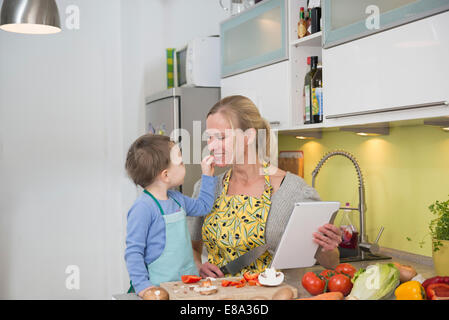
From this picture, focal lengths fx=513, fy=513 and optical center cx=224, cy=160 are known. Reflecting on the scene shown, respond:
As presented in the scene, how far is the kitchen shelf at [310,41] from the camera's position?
2.11m

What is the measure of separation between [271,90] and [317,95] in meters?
0.29

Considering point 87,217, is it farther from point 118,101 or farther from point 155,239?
point 155,239

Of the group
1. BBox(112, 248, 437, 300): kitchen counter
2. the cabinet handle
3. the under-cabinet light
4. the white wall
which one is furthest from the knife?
the white wall

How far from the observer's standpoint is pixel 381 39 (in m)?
1.75

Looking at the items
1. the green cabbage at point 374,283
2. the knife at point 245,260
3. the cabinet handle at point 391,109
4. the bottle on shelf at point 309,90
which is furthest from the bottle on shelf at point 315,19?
the green cabbage at point 374,283

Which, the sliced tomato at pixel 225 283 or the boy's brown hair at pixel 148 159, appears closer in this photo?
the sliced tomato at pixel 225 283

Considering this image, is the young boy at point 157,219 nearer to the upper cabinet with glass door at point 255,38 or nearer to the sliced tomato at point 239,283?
the sliced tomato at point 239,283

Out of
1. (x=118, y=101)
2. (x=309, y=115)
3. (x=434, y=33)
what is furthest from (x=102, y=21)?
(x=434, y=33)

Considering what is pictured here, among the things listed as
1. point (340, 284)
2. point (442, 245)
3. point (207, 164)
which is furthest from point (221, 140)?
point (442, 245)

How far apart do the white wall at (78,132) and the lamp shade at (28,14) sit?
134 cm

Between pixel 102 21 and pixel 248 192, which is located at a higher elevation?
pixel 102 21

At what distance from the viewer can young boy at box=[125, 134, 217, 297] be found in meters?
1.56

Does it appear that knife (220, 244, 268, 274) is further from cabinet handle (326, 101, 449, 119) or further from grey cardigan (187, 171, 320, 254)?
cabinet handle (326, 101, 449, 119)
